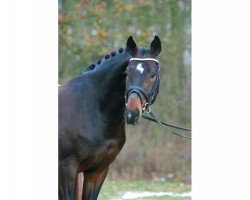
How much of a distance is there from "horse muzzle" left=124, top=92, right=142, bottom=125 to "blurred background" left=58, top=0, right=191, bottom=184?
318 centimetres

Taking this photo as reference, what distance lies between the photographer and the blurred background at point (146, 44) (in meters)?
7.75

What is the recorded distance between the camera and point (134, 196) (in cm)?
728

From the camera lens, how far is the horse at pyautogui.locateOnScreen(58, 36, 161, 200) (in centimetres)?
452

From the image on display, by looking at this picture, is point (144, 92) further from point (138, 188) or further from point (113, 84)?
point (138, 188)

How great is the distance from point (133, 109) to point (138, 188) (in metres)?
3.56

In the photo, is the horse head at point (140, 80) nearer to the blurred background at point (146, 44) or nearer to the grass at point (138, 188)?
the grass at point (138, 188)

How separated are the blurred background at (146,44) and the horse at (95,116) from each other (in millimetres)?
2575

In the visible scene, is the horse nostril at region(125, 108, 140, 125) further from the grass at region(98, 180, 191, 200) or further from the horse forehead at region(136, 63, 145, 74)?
the grass at region(98, 180, 191, 200)

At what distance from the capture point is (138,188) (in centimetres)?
762
